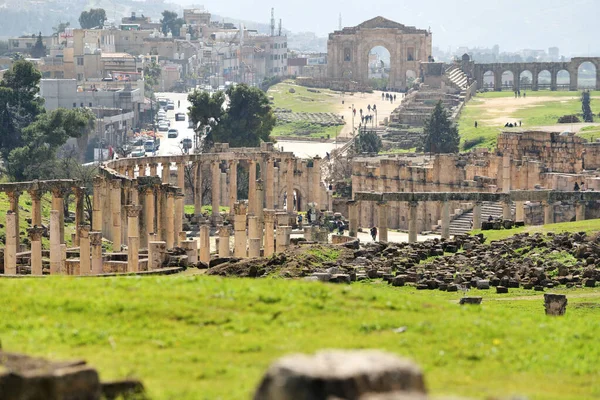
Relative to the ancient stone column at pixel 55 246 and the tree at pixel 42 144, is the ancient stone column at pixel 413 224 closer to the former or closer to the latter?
the ancient stone column at pixel 55 246

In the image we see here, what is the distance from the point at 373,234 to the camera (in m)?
82.4

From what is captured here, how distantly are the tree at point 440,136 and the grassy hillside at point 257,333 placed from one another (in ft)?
293

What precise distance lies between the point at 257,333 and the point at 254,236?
148ft

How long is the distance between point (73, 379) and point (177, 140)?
13069cm

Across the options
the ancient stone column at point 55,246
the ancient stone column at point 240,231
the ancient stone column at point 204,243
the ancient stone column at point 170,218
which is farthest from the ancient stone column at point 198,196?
the ancient stone column at point 55,246

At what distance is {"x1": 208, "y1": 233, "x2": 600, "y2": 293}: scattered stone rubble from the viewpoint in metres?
53.0

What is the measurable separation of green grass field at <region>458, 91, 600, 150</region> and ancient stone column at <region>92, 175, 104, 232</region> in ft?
166

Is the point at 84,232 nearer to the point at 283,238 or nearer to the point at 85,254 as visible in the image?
the point at 85,254

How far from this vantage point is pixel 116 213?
7156 cm

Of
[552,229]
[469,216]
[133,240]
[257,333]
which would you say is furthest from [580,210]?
[257,333]

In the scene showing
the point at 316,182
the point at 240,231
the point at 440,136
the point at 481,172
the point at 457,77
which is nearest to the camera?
the point at 240,231

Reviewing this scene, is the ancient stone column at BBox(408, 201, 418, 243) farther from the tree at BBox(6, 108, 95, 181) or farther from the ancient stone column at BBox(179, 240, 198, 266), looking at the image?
the tree at BBox(6, 108, 95, 181)

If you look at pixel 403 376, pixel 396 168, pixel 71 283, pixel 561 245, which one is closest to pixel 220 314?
pixel 71 283

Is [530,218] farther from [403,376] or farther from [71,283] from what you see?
[403,376]
